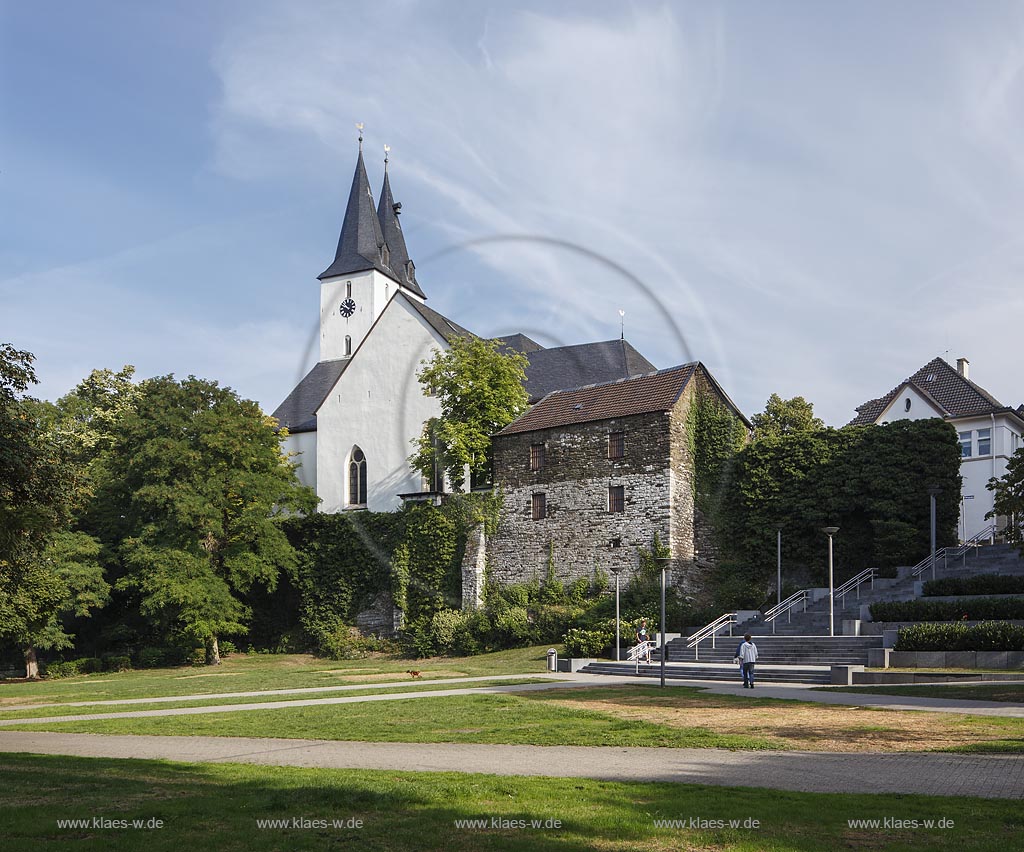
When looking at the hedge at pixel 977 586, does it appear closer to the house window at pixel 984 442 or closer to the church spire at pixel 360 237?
the house window at pixel 984 442

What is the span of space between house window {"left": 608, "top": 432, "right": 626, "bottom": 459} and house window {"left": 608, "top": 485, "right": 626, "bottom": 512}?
1323 mm

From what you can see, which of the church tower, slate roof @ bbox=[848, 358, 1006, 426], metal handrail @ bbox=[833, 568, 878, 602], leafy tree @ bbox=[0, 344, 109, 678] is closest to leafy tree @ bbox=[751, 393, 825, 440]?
slate roof @ bbox=[848, 358, 1006, 426]

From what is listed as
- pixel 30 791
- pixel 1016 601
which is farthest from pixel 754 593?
pixel 30 791

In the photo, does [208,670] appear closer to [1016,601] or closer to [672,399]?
[672,399]

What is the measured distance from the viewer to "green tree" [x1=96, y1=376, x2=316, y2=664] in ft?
146

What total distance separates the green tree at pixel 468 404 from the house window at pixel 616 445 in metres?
7.79

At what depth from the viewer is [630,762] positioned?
12.7 metres

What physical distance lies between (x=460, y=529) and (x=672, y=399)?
1161 centimetres

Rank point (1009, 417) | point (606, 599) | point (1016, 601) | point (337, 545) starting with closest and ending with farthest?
→ point (1016, 601) → point (606, 599) → point (337, 545) → point (1009, 417)

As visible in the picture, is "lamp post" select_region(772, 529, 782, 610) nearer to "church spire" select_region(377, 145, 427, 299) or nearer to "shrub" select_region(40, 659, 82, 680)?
"shrub" select_region(40, 659, 82, 680)

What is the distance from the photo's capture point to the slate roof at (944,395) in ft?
198

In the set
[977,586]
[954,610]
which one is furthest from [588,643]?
[977,586]

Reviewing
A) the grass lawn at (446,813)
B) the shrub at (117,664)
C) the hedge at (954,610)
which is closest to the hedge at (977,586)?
the hedge at (954,610)

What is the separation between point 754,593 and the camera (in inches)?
1563
